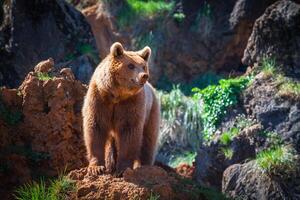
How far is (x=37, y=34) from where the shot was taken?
1265 cm

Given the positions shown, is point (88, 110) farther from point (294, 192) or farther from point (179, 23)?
point (179, 23)

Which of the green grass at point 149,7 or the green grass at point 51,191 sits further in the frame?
the green grass at point 149,7

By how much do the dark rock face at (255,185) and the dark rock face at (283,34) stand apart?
7.52ft

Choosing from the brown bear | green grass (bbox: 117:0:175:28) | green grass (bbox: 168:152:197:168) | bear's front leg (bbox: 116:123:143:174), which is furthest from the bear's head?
green grass (bbox: 117:0:175:28)

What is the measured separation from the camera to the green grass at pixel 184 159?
1378 cm

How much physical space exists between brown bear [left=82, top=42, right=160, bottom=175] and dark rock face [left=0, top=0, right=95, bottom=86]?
4.58 m

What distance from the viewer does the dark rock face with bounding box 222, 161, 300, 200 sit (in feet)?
33.3

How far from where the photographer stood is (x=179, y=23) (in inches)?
659

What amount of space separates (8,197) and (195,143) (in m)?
6.98

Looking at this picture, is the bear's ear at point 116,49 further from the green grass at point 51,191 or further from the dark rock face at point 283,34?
the dark rock face at point 283,34

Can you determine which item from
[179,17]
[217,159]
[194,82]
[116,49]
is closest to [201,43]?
[179,17]

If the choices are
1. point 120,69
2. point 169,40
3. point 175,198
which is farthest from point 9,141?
point 169,40

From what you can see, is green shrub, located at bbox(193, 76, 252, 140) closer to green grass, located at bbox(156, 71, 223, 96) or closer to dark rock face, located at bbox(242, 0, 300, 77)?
dark rock face, located at bbox(242, 0, 300, 77)

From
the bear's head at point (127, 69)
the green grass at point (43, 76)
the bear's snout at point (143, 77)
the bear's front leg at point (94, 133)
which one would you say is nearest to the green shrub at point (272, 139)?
the bear's head at point (127, 69)
